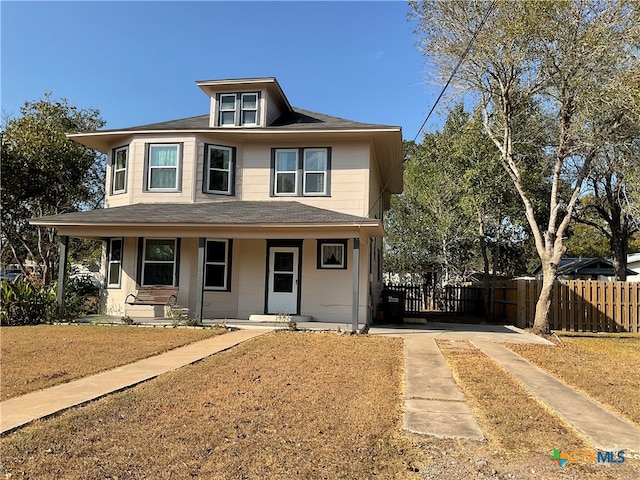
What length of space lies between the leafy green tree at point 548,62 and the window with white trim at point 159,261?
9745mm

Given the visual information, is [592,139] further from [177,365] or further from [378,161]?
[177,365]

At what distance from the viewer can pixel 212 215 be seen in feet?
42.1

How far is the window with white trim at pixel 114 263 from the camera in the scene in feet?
47.1

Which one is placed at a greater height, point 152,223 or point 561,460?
point 152,223

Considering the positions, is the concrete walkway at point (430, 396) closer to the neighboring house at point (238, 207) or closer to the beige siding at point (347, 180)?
the neighboring house at point (238, 207)

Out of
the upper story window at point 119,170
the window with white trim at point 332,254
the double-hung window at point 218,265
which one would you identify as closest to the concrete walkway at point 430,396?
the double-hung window at point 218,265

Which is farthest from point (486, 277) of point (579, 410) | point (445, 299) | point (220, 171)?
point (579, 410)

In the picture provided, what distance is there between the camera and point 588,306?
15.5 metres

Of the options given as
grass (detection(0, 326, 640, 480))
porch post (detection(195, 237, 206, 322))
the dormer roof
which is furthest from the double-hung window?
grass (detection(0, 326, 640, 480))

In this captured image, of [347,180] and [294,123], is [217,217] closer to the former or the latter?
[347,180]

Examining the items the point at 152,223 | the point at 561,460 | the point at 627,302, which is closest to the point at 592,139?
the point at 627,302

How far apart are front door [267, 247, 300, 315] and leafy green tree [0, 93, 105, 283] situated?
10646 mm

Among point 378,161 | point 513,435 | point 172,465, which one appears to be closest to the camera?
point 172,465

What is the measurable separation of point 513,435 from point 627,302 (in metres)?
13.7
